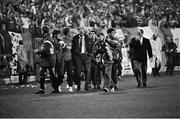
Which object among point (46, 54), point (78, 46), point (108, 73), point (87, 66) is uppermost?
point (78, 46)

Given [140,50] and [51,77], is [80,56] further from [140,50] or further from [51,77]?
[140,50]

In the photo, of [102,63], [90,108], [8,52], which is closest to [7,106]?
[90,108]

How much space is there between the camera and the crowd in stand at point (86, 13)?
29.0 m

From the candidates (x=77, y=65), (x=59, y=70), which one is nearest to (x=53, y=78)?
(x=59, y=70)

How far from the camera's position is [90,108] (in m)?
13.7

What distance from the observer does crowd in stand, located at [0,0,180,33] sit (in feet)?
95.2

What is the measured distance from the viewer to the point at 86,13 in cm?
3391

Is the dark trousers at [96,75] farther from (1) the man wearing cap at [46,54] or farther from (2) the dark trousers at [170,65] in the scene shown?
(2) the dark trousers at [170,65]

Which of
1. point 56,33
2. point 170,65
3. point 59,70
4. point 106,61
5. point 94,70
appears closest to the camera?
point 106,61

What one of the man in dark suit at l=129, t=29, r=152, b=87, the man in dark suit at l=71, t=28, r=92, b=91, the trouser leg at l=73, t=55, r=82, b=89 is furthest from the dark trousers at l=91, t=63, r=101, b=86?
the man in dark suit at l=129, t=29, r=152, b=87

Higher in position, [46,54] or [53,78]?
[46,54]

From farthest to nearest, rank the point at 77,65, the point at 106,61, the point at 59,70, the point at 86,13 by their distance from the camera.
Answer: the point at 86,13
the point at 77,65
the point at 59,70
the point at 106,61

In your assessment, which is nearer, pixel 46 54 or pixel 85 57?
pixel 46 54

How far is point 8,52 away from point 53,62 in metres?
8.45
